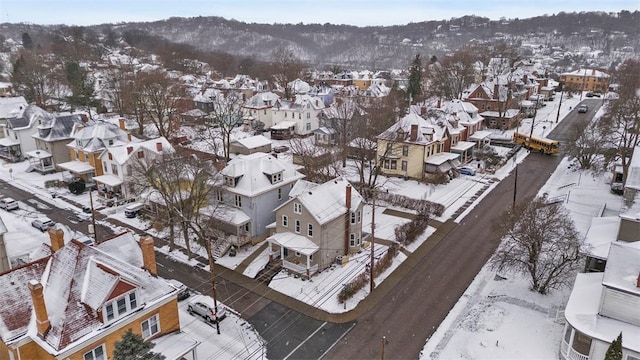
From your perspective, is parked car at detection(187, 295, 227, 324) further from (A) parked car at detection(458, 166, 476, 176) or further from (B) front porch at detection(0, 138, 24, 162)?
(B) front porch at detection(0, 138, 24, 162)

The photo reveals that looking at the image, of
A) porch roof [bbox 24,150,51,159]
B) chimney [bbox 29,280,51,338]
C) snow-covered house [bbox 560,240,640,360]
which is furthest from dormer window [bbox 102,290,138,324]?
porch roof [bbox 24,150,51,159]

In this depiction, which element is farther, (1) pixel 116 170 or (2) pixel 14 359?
(1) pixel 116 170

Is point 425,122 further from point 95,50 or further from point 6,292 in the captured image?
point 95,50

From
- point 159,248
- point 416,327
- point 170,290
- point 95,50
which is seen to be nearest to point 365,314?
point 416,327

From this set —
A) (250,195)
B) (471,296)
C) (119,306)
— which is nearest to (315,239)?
(250,195)

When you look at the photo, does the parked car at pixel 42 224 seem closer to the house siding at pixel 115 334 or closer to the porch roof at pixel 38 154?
the porch roof at pixel 38 154

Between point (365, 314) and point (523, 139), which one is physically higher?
point (523, 139)
